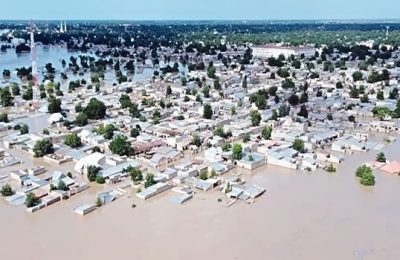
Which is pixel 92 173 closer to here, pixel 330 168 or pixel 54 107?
pixel 330 168

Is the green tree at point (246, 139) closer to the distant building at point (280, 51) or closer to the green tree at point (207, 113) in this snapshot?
the green tree at point (207, 113)

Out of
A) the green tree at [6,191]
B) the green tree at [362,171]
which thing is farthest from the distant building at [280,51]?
the green tree at [6,191]

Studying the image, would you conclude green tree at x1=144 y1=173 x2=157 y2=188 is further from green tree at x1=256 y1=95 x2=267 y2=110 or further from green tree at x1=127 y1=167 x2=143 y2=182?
green tree at x1=256 y1=95 x2=267 y2=110

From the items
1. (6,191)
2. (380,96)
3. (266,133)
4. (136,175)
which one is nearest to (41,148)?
(6,191)

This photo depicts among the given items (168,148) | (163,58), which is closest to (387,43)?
(163,58)

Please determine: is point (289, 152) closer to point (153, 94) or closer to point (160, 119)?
point (160, 119)

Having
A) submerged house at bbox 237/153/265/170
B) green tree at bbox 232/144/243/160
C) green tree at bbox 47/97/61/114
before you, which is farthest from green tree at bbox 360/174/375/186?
green tree at bbox 47/97/61/114
